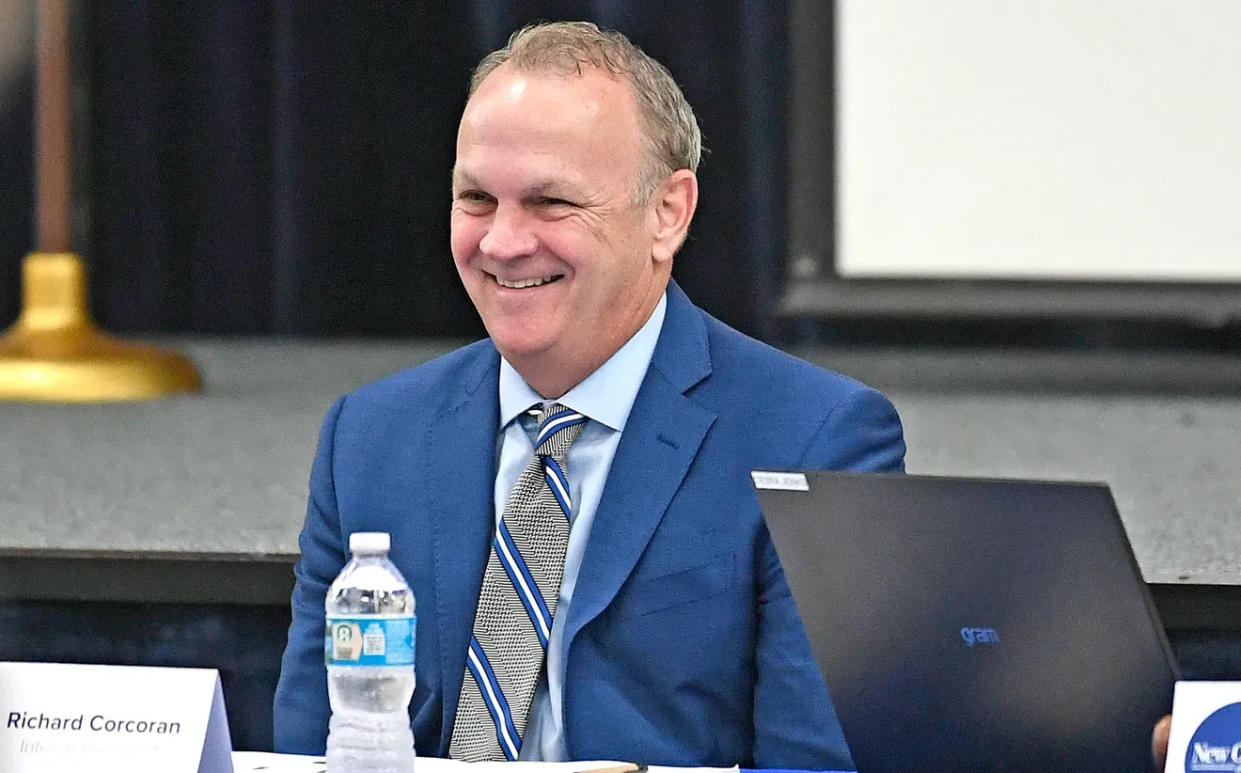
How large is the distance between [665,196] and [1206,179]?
9.06 ft

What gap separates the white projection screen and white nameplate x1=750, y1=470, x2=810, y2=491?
10.4 ft

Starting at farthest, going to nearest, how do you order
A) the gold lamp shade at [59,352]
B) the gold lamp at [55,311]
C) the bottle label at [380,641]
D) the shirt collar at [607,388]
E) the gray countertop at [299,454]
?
the gold lamp shade at [59,352], the gold lamp at [55,311], the gray countertop at [299,454], the shirt collar at [607,388], the bottle label at [380,641]

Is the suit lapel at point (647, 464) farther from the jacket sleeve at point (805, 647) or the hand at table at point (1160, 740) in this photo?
the hand at table at point (1160, 740)

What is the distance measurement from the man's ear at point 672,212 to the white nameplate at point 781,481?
55 cm

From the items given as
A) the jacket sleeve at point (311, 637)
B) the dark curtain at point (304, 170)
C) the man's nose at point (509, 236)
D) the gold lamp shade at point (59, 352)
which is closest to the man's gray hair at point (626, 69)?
the man's nose at point (509, 236)

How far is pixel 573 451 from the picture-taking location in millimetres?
1629

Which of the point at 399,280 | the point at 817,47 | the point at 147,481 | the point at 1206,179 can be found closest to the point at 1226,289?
the point at 1206,179

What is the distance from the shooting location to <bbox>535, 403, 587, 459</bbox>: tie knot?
5.27 ft

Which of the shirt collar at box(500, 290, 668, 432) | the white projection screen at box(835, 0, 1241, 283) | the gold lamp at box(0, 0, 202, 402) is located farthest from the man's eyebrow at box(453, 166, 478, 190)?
the white projection screen at box(835, 0, 1241, 283)

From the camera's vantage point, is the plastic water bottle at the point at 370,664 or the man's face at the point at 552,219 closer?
the plastic water bottle at the point at 370,664

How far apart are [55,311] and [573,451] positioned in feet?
8.31

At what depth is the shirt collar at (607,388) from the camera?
163 cm

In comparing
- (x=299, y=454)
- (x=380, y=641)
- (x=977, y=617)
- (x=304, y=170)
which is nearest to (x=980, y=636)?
(x=977, y=617)

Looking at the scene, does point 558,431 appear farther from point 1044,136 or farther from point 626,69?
point 1044,136
